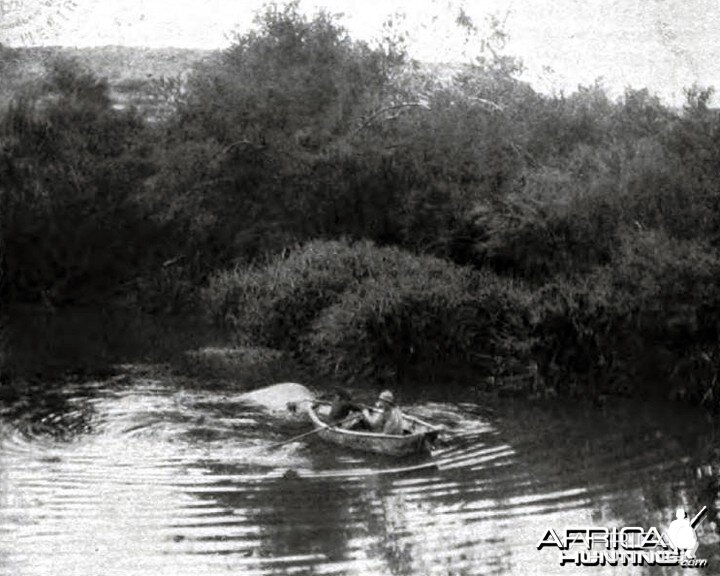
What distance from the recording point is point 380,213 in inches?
1592

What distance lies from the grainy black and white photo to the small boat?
0.09 meters

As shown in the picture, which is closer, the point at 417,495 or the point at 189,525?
the point at 189,525

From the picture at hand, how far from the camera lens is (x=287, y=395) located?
Answer: 2684 centimetres

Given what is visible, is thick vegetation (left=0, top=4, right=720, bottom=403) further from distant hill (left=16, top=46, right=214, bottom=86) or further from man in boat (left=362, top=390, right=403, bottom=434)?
man in boat (left=362, top=390, right=403, bottom=434)

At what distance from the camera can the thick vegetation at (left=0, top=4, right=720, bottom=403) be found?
29344 mm

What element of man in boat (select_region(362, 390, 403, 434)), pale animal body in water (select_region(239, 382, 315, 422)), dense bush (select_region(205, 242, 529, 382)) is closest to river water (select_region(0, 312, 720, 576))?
pale animal body in water (select_region(239, 382, 315, 422))

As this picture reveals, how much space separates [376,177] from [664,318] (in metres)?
15.2

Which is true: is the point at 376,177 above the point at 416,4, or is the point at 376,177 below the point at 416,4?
below

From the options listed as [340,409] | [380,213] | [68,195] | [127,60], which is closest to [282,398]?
[340,409]

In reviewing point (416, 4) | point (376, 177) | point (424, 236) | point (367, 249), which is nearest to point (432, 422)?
point (367, 249)

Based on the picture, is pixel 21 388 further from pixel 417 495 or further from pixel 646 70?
pixel 646 70

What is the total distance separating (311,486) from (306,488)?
18 cm

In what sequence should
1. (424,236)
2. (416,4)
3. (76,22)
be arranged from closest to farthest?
(424,236) → (76,22) → (416,4)

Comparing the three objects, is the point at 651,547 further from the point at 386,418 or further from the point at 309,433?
the point at 309,433
